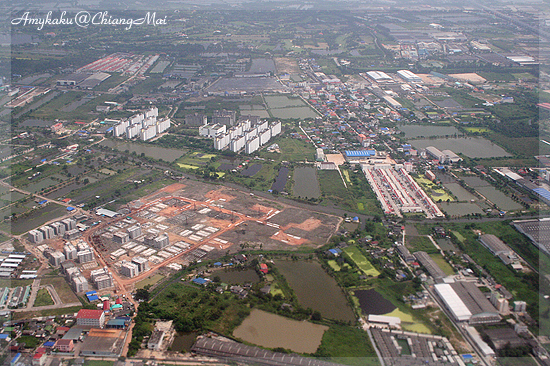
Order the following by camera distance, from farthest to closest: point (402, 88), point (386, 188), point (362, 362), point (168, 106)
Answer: point (402, 88) < point (168, 106) < point (386, 188) < point (362, 362)

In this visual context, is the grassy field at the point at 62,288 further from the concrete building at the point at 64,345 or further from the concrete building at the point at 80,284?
the concrete building at the point at 64,345

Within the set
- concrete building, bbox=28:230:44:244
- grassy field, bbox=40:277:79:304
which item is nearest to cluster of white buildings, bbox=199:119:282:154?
concrete building, bbox=28:230:44:244

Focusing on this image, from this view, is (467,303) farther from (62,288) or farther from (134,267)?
(62,288)

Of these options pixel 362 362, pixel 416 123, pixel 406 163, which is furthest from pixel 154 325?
pixel 416 123

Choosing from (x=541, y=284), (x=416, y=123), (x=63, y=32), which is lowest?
(x=541, y=284)

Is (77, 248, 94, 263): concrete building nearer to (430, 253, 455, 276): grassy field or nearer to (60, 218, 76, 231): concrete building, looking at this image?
(60, 218, 76, 231): concrete building

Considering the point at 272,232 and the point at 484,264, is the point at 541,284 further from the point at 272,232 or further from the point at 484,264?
the point at 272,232

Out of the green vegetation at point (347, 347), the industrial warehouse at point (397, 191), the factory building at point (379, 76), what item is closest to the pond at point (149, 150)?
the industrial warehouse at point (397, 191)

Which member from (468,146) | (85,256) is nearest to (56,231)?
(85,256)
